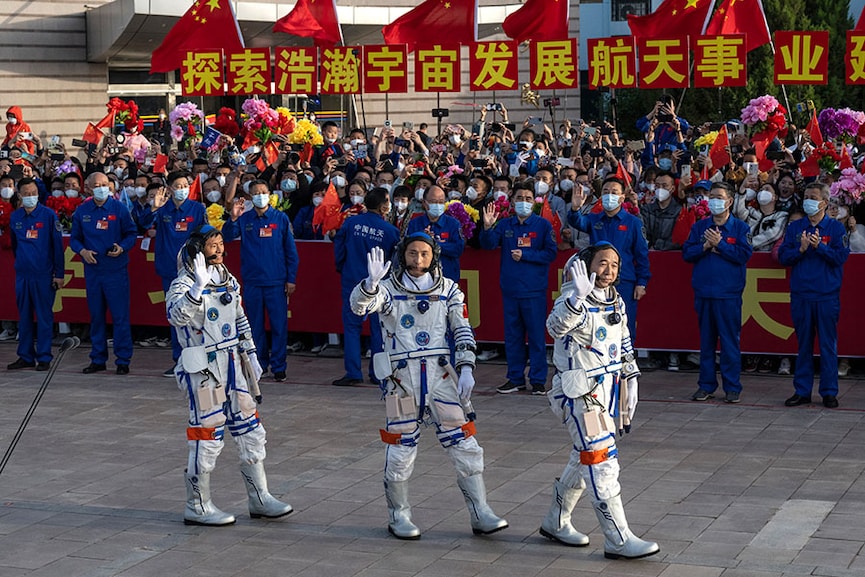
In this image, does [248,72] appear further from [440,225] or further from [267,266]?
[440,225]

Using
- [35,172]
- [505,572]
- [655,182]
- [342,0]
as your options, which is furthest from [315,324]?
[342,0]

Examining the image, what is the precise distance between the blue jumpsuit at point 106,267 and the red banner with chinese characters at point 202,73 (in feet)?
16.9

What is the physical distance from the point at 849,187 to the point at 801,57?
169 inches

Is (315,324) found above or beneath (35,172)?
beneath

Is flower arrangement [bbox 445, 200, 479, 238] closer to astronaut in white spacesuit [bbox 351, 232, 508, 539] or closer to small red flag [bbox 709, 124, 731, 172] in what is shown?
small red flag [bbox 709, 124, 731, 172]

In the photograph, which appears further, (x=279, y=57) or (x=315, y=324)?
(x=279, y=57)

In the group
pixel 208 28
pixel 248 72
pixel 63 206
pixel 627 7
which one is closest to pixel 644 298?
pixel 63 206

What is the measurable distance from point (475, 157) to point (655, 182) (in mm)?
4786

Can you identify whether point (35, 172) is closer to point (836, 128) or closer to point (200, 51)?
point (200, 51)

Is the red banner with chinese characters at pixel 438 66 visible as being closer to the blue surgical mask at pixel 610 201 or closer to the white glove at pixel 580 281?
the blue surgical mask at pixel 610 201

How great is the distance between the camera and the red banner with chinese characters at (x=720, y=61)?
16797 mm

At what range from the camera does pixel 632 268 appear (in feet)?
42.4

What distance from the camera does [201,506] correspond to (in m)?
8.88

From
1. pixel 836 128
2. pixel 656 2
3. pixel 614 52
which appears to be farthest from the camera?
pixel 656 2
